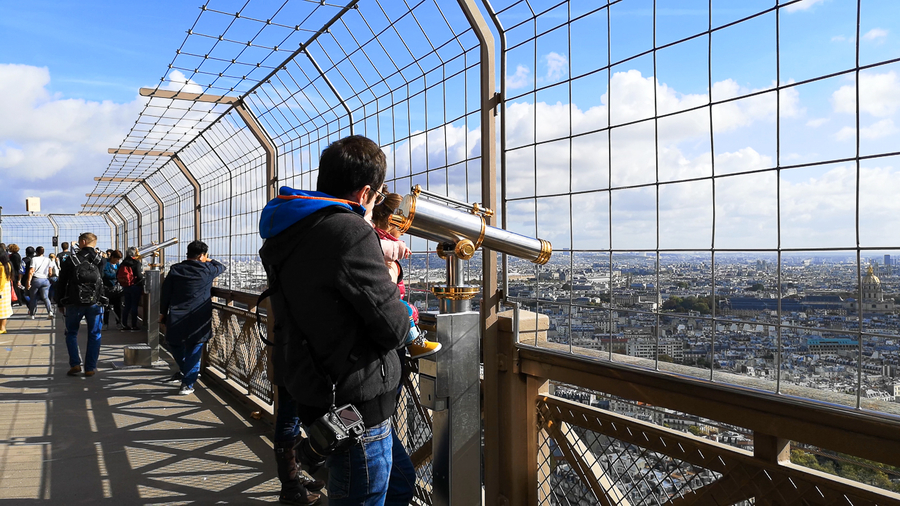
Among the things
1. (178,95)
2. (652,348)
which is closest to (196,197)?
(178,95)

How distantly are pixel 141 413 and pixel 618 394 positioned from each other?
5093mm

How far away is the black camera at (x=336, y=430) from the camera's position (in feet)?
6.01

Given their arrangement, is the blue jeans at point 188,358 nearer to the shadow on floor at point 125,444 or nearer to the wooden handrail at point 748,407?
the shadow on floor at point 125,444

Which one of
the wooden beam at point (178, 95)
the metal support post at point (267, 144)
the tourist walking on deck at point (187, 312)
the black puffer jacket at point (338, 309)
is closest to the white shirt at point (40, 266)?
the tourist walking on deck at point (187, 312)

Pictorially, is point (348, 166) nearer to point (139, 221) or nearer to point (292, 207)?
point (292, 207)

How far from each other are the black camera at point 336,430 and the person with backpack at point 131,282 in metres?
10.7

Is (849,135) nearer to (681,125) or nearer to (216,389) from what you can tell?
(681,125)

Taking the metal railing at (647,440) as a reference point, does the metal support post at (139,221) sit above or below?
above

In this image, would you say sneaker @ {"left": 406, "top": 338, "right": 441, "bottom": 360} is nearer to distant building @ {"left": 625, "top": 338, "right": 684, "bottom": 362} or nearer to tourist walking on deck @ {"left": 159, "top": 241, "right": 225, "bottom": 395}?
distant building @ {"left": 625, "top": 338, "right": 684, "bottom": 362}

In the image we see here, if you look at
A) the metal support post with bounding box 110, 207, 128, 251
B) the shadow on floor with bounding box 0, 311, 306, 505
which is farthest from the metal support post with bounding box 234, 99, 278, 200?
the metal support post with bounding box 110, 207, 128, 251

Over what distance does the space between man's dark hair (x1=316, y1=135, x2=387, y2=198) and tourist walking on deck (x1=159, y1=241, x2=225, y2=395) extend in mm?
5212

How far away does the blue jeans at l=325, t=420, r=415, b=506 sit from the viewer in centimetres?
195

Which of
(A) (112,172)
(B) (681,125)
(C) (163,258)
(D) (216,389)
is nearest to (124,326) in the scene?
(C) (163,258)

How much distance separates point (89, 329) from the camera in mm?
7551
